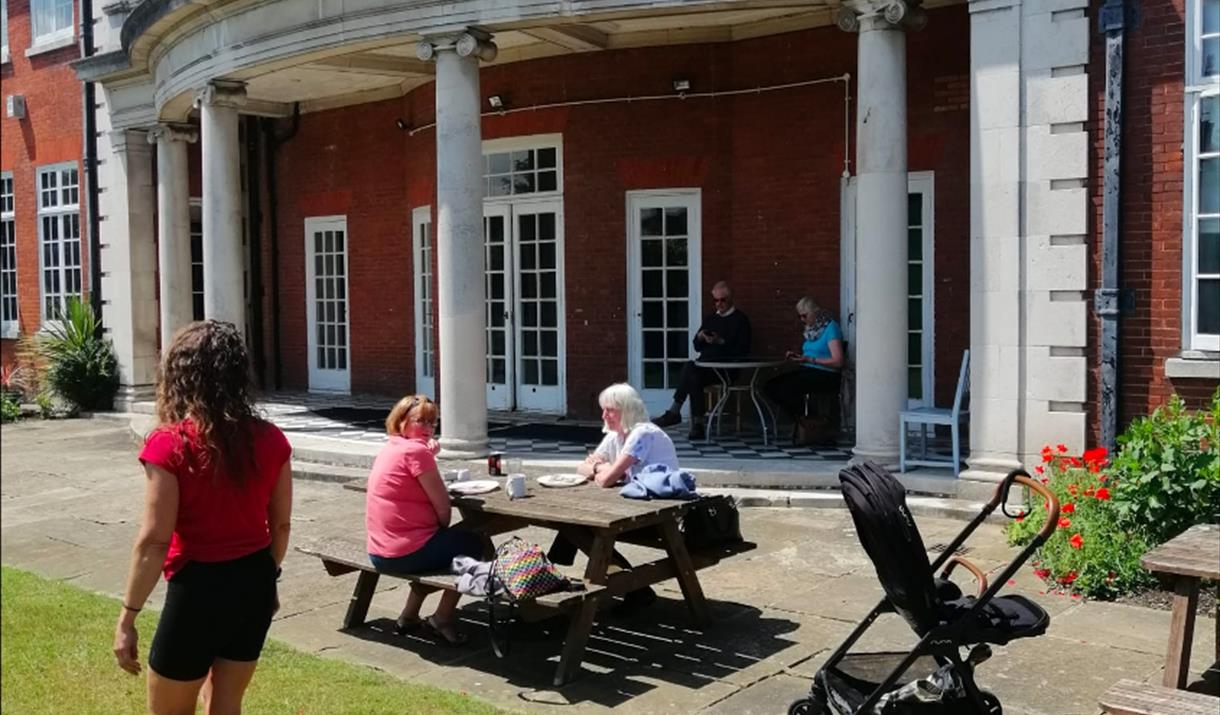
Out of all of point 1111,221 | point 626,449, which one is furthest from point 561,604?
point 1111,221

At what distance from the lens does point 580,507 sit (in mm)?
5508

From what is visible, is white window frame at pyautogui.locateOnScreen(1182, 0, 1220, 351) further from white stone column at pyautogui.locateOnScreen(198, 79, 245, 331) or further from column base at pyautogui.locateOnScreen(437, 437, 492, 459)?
white stone column at pyautogui.locateOnScreen(198, 79, 245, 331)

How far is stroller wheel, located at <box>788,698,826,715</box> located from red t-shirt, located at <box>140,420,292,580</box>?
202 cm

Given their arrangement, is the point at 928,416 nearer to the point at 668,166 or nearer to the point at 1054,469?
the point at 1054,469

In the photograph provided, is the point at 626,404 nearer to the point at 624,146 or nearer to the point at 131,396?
the point at 624,146

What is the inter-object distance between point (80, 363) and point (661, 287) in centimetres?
885

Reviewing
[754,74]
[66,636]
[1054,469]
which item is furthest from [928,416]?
[66,636]

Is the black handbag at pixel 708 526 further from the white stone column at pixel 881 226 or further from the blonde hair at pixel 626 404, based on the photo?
the white stone column at pixel 881 226

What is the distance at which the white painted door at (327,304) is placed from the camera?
16.6 metres

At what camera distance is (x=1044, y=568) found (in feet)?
22.3

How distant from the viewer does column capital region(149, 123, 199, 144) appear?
14844mm

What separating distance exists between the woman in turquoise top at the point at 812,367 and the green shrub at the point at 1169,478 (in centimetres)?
415

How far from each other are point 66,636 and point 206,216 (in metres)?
7.27

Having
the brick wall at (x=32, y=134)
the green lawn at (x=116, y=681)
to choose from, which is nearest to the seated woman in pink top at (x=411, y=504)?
the green lawn at (x=116, y=681)
